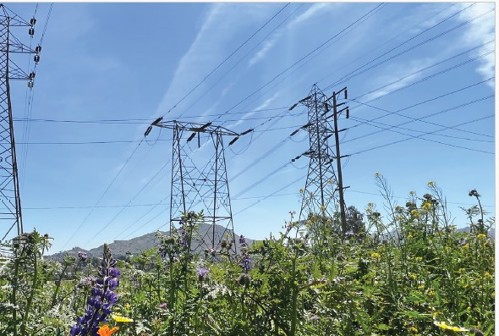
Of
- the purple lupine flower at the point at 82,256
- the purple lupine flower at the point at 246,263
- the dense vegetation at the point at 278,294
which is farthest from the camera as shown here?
the purple lupine flower at the point at 82,256

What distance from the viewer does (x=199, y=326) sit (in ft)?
7.05

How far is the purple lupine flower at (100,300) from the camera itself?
1.52 metres

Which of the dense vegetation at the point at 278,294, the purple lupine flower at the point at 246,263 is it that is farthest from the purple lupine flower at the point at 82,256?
the purple lupine flower at the point at 246,263

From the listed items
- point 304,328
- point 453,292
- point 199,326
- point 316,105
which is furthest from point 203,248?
point 316,105

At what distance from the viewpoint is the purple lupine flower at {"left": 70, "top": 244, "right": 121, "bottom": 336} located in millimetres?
1521

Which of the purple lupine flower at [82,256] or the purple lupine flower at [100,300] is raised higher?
the purple lupine flower at [82,256]

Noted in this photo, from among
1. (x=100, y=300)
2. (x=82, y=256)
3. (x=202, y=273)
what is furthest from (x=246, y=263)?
(x=82, y=256)

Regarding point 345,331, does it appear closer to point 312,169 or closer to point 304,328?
point 304,328

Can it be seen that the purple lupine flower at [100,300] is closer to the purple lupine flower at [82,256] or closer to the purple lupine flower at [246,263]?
the purple lupine flower at [246,263]

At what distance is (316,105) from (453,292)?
19.5 meters

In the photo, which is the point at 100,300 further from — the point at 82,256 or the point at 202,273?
the point at 82,256

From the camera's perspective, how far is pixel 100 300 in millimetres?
1561

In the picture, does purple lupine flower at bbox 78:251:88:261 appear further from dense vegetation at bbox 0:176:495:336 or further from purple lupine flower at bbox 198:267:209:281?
purple lupine flower at bbox 198:267:209:281

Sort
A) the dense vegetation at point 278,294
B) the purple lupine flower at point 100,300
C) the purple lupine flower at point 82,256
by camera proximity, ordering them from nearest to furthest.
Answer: the purple lupine flower at point 100,300, the dense vegetation at point 278,294, the purple lupine flower at point 82,256
